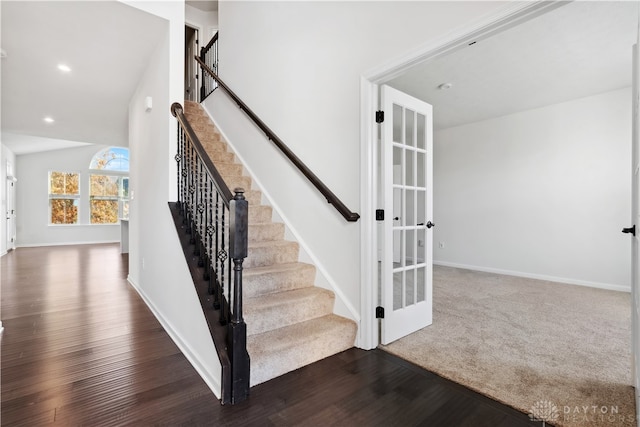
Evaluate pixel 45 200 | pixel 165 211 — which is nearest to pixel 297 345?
pixel 165 211

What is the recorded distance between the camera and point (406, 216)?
104 inches

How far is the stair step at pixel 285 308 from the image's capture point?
6.70ft

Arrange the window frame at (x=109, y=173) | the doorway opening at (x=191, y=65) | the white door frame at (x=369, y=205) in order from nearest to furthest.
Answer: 1. the white door frame at (x=369, y=205)
2. the doorway opening at (x=191, y=65)
3. the window frame at (x=109, y=173)

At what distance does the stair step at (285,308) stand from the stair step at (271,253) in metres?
0.35

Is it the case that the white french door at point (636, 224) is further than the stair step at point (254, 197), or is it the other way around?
the stair step at point (254, 197)

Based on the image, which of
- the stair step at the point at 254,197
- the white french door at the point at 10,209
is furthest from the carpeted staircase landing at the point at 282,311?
the white french door at the point at 10,209

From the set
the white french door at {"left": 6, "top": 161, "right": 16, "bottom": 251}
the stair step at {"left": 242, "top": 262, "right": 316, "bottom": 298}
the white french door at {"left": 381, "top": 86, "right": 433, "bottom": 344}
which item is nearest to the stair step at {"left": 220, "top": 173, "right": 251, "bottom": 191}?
the stair step at {"left": 242, "top": 262, "right": 316, "bottom": 298}

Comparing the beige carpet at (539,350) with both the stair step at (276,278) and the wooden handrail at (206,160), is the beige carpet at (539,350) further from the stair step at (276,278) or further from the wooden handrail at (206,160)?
the wooden handrail at (206,160)

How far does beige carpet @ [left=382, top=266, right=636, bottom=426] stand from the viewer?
1.62m

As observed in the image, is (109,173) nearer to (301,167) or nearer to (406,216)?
(301,167)

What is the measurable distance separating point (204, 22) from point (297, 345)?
24.1 ft

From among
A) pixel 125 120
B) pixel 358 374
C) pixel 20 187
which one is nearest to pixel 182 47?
pixel 358 374

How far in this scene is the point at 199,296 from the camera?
190cm

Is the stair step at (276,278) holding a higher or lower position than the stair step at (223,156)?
lower
